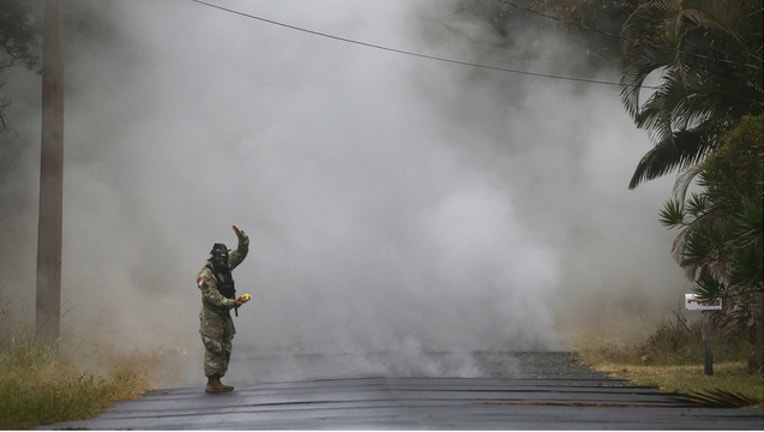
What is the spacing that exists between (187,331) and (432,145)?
5.27m

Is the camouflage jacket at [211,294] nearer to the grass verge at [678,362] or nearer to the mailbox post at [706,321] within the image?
the grass verge at [678,362]

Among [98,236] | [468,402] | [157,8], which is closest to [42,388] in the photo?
[468,402]

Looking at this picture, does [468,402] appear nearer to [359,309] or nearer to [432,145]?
[359,309]

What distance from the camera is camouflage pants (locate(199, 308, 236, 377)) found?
14.6m

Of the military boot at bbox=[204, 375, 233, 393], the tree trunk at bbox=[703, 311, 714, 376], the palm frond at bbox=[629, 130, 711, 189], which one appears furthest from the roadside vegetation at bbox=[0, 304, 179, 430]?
the palm frond at bbox=[629, 130, 711, 189]

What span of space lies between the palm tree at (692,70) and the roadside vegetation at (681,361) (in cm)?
257

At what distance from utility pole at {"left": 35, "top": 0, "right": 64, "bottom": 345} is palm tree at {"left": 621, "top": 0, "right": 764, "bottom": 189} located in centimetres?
807

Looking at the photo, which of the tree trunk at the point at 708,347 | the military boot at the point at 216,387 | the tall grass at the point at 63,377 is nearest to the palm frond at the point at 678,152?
the tree trunk at the point at 708,347

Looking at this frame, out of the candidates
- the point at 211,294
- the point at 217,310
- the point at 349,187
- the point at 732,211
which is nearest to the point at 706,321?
the point at 732,211

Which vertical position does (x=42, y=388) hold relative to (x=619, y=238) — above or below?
below

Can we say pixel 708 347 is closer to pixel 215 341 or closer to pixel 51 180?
pixel 215 341

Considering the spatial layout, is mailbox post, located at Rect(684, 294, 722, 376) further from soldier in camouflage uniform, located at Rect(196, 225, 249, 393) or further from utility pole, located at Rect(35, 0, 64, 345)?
utility pole, located at Rect(35, 0, 64, 345)

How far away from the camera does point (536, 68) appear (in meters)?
25.2

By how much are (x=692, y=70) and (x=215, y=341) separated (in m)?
8.40
